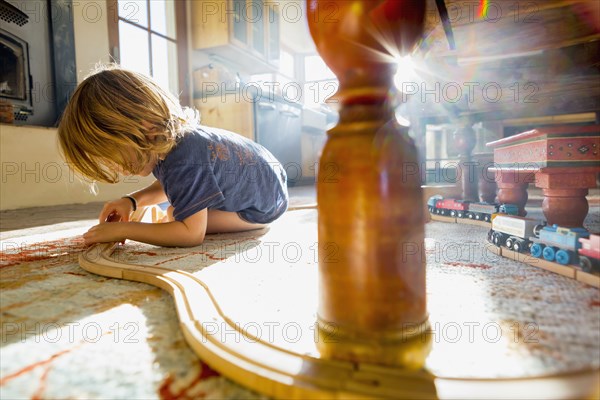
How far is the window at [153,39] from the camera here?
110 inches

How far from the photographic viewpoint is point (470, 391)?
0.98 ft

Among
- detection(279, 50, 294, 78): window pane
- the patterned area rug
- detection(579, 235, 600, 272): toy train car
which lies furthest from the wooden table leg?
detection(279, 50, 294, 78): window pane

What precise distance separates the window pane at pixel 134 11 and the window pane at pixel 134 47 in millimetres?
54

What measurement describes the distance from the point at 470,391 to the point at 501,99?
4.26ft

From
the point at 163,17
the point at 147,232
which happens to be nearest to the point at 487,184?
the point at 147,232

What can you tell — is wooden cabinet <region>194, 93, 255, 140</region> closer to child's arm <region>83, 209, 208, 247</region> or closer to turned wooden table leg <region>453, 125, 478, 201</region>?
turned wooden table leg <region>453, 125, 478, 201</region>

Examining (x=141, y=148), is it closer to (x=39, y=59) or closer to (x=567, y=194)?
(x=567, y=194)

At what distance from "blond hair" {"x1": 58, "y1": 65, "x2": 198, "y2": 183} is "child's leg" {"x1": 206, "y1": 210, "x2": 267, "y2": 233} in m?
0.29

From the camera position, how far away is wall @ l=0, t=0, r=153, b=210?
2.19m

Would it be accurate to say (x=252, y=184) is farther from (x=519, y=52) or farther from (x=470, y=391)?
(x=470, y=391)

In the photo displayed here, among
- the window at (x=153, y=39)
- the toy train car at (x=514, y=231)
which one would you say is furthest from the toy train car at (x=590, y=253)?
the window at (x=153, y=39)

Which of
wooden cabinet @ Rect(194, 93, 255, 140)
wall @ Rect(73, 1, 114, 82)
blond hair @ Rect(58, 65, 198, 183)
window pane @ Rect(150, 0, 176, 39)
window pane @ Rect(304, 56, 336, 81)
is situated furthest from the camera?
window pane @ Rect(304, 56, 336, 81)

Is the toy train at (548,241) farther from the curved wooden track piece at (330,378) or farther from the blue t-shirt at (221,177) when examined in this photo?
the blue t-shirt at (221,177)

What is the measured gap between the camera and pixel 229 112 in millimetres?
3391
